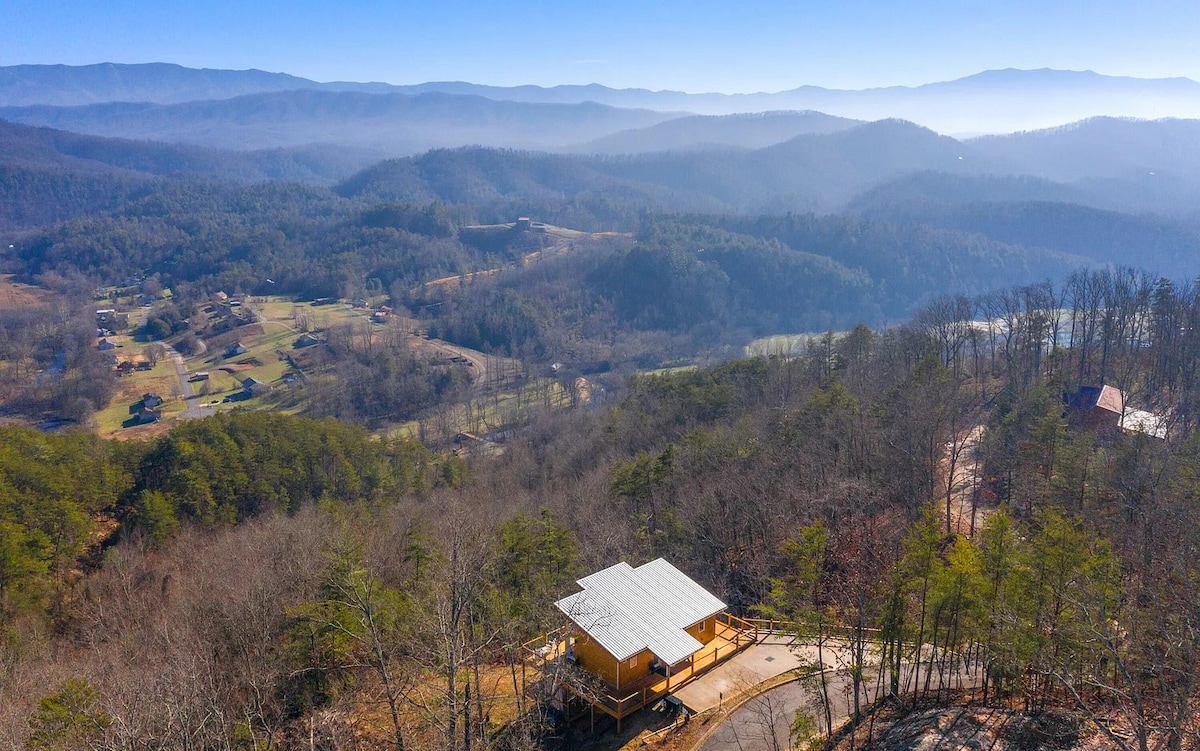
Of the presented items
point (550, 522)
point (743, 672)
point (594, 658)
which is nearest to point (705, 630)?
point (743, 672)

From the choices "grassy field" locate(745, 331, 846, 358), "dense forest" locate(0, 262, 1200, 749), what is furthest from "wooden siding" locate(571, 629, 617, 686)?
"grassy field" locate(745, 331, 846, 358)

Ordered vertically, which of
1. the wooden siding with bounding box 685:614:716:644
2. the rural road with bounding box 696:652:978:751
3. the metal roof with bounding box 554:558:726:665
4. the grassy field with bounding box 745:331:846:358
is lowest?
the grassy field with bounding box 745:331:846:358

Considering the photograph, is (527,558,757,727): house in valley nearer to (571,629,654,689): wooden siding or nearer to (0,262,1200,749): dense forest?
(571,629,654,689): wooden siding

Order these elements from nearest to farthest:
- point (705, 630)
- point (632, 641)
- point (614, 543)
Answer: point (632, 641)
point (705, 630)
point (614, 543)

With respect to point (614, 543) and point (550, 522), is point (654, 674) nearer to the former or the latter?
point (550, 522)

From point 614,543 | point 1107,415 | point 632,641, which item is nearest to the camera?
point 632,641
